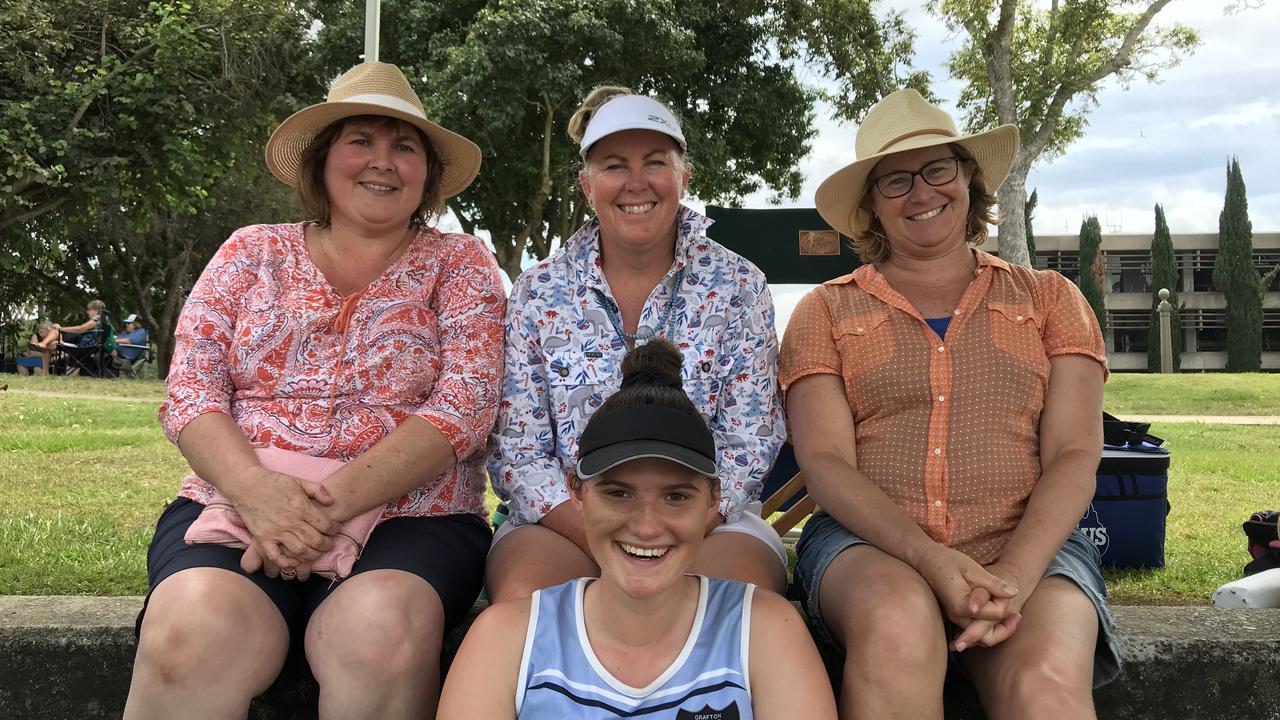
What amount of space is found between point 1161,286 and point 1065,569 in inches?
1964

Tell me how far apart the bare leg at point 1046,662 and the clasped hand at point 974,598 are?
0.04 metres

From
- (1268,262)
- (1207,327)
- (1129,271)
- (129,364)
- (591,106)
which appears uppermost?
(1268,262)

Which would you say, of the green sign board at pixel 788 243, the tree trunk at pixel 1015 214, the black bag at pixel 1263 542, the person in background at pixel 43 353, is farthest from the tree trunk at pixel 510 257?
the black bag at pixel 1263 542

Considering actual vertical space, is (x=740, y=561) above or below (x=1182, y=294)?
below

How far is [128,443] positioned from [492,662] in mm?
8300

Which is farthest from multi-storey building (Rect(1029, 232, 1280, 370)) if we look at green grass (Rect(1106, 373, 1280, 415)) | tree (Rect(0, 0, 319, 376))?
tree (Rect(0, 0, 319, 376))

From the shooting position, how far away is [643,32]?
17328mm

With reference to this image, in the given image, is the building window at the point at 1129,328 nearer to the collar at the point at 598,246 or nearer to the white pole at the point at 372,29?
the white pole at the point at 372,29

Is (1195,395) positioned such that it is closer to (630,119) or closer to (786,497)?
(786,497)

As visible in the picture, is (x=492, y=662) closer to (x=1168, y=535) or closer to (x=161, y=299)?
(x=1168, y=535)

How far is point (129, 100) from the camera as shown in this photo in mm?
15656

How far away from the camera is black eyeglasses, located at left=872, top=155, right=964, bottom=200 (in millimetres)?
2896

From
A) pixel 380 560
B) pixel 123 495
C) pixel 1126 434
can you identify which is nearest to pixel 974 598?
pixel 380 560

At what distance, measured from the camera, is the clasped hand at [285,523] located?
7.71ft
